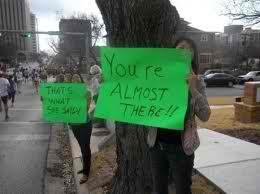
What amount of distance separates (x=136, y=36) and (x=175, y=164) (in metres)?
1.20

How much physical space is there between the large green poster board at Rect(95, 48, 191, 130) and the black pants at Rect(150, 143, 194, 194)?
27cm

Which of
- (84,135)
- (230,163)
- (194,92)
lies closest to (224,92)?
(230,163)

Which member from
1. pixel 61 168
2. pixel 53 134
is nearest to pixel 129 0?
pixel 61 168

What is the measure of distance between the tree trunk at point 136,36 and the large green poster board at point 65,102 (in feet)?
3.86

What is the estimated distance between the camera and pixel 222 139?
6.42 metres

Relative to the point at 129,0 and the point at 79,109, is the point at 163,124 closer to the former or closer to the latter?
the point at 129,0

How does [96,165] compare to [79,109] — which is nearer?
[79,109]

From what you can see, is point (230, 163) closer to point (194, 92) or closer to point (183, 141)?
point (183, 141)

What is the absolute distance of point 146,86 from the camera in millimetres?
2732

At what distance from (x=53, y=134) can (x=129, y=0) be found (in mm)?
6386

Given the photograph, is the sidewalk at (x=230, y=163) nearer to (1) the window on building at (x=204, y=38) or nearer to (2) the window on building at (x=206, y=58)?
(2) the window on building at (x=206, y=58)

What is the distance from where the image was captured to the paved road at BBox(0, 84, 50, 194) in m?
5.18

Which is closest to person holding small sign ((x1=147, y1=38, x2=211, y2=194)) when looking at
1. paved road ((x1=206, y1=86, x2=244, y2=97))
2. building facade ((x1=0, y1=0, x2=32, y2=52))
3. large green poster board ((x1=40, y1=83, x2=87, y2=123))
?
large green poster board ((x1=40, y1=83, x2=87, y2=123))

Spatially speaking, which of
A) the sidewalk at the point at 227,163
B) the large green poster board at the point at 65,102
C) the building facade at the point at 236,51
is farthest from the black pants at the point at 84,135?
the building facade at the point at 236,51
